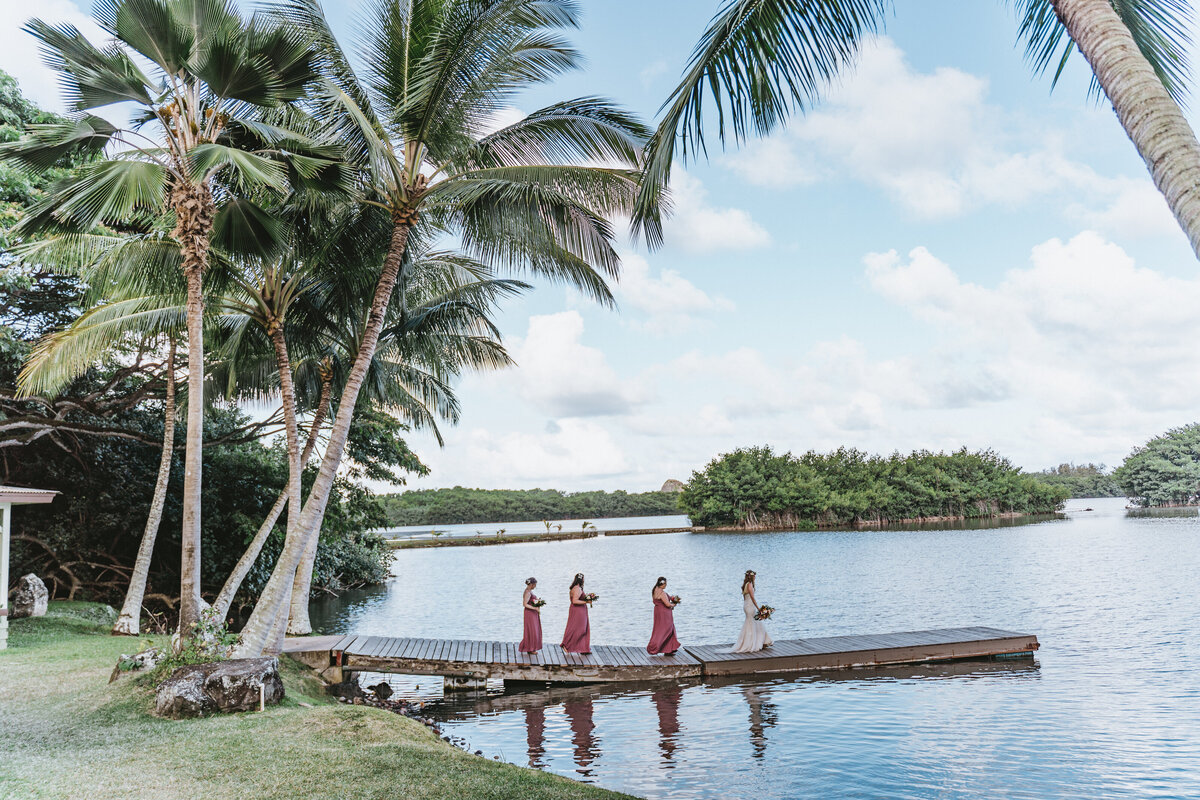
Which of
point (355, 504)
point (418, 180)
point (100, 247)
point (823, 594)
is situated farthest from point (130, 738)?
point (823, 594)

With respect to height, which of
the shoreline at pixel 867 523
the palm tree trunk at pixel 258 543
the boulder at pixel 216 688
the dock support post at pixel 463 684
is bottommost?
the shoreline at pixel 867 523

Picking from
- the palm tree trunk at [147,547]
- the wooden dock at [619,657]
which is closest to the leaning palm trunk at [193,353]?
the wooden dock at [619,657]

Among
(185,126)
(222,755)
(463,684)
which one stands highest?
(185,126)

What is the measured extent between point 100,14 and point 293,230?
441 centimetres

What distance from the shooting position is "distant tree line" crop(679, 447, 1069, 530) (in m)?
79.4

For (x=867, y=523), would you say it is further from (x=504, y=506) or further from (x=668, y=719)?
(x=668, y=719)

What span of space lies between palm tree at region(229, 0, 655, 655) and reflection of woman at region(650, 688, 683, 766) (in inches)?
235

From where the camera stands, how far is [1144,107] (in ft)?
13.8

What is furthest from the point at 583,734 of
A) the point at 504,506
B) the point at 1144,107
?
the point at 504,506

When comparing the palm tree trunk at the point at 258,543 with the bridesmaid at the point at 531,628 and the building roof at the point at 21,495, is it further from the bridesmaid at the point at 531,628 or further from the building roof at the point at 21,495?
the bridesmaid at the point at 531,628

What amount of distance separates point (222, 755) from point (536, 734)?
534 centimetres

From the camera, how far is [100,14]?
370 inches

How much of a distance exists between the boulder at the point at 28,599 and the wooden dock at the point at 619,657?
251 inches

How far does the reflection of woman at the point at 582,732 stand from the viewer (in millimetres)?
9969
